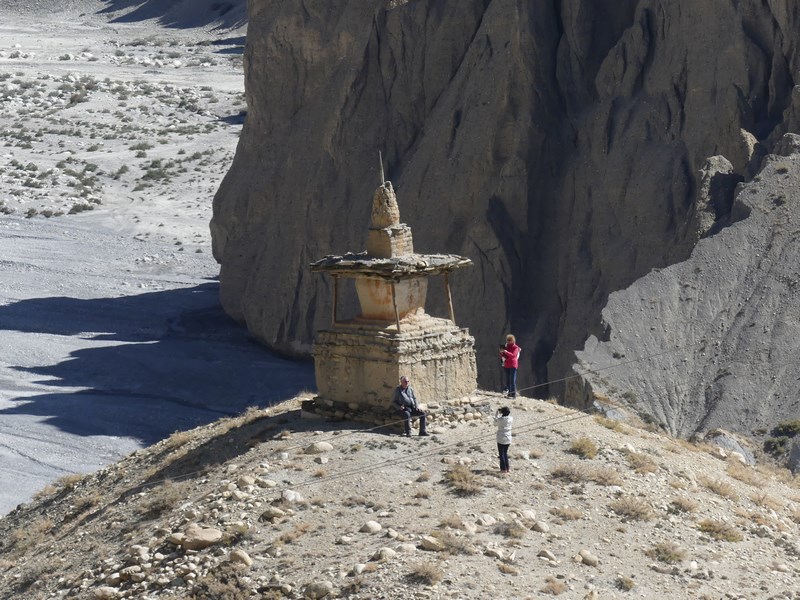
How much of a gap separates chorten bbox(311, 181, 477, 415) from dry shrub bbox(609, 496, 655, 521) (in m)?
3.47

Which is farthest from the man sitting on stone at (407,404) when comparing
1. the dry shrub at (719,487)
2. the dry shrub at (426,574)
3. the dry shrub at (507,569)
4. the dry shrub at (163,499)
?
the dry shrub at (426,574)

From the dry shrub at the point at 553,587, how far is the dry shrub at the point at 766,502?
16.3ft

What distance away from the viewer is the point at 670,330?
116ft

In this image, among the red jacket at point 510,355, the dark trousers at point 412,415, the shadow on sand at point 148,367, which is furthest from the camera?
the shadow on sand at point 148,367

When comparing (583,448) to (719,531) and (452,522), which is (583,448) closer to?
(719,531)

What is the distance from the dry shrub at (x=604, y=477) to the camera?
2102 cm

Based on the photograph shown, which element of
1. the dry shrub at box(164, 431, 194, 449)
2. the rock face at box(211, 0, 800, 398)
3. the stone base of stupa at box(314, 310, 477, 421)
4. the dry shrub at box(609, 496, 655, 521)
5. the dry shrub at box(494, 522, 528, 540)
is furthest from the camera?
the rock face at box(211, 0, 800, 398)

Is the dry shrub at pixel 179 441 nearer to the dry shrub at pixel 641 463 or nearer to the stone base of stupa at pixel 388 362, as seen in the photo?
the stone base of stupa at pixel 388 362

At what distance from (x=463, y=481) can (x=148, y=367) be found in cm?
2525

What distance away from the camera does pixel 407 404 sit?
867 inches

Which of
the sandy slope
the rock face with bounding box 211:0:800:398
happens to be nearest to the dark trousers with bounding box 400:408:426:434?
the rock face with bounding box 211:0:800:398

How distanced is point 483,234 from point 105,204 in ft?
90.5

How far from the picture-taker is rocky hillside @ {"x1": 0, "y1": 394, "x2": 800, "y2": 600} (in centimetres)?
1848

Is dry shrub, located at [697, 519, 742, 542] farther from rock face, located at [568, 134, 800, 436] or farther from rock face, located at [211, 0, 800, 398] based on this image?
rock face, located at [211, 0, 800, 398]
